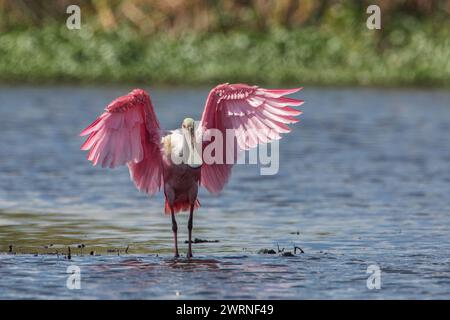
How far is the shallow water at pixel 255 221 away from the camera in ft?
35.6

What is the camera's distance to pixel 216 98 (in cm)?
1238

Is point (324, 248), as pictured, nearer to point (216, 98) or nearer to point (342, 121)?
point (216, 98)

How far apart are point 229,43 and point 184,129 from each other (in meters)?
23.0

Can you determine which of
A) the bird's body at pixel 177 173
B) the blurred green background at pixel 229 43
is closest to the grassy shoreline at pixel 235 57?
the blurred green background at pixel 229 43

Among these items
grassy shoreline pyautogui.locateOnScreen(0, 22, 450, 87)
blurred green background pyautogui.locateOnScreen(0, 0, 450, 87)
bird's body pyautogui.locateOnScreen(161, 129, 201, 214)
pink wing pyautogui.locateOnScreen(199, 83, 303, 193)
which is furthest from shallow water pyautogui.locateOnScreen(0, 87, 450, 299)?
blurred green background pyautogui.locateOnScreen(0, 0, 450, 87)

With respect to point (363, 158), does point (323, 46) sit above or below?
above

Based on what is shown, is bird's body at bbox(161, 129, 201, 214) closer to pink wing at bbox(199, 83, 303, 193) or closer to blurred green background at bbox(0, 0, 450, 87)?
pink wing at bbox(199, 83, 303, 193)

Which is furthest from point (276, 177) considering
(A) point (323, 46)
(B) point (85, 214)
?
(A) point (323, 46)

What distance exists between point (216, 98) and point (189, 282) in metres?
2.12

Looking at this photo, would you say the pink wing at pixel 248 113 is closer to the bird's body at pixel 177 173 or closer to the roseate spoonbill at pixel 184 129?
the roseate spoonbill at pixel 184 129

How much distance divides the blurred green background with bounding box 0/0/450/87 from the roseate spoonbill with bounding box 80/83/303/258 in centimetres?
2000

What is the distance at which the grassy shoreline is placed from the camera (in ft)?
109
